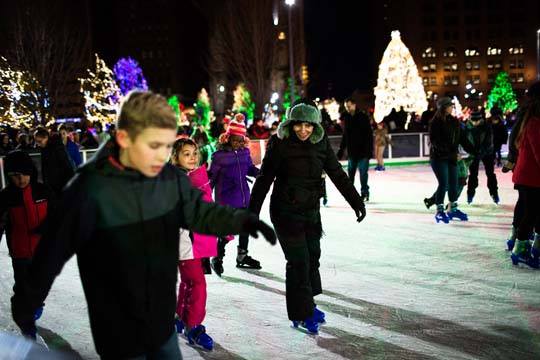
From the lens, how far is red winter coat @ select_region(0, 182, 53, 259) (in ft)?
15.0

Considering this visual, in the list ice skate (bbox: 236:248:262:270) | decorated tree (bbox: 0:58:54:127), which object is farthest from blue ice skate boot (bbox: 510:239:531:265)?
decorated tree (bbox: 0:58:54:127)

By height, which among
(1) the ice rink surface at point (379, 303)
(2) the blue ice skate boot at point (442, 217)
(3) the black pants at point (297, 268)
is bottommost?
(1) the ice rink surface at point (379, 303)

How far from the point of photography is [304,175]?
4.68 metres

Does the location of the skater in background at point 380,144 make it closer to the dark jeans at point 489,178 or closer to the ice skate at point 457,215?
the dark jeans at point 489,178

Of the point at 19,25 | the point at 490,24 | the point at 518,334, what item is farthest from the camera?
the point at 490,24

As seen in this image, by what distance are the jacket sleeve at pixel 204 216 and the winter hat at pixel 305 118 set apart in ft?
6.53

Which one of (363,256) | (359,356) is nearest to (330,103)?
(363,256)

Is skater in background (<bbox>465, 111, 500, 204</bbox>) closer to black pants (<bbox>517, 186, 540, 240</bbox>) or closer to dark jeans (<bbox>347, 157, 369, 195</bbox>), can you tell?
dark jeans (<bbox>347, 157, 369, 195</bbox>)

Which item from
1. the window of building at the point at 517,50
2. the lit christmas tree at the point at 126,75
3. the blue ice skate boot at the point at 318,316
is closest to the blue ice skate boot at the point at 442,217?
the blue ice skate boot at the point at 318,316

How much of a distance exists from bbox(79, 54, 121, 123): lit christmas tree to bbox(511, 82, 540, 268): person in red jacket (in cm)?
2671

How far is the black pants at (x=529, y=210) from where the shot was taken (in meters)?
6.19

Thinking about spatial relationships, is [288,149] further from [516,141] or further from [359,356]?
[516,141]

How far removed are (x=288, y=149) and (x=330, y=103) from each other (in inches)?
1750

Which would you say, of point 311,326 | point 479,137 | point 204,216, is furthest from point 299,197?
point 479,137
